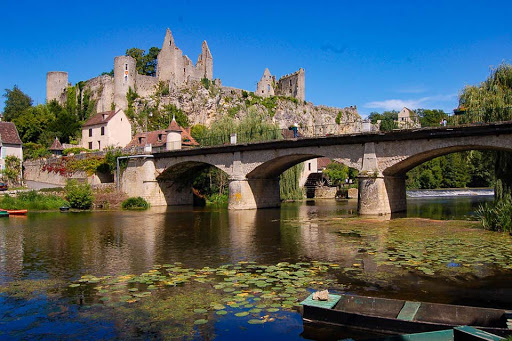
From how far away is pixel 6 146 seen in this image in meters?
56.2

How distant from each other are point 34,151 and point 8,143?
5.11 m

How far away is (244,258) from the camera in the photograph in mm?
15523

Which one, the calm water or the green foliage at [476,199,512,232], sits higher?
the green foliage at [476,199,512,232]

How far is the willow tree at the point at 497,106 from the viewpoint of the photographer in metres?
26.7

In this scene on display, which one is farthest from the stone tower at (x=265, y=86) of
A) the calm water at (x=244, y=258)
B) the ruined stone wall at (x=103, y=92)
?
the calm water at (x=244, y=258)

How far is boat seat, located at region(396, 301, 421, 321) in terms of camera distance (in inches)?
298

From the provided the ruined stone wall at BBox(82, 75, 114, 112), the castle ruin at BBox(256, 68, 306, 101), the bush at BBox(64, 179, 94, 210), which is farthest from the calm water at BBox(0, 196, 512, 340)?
the castle ruin at BBox(256, 68, 306, 101)

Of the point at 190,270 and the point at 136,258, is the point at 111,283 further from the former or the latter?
the point at 136,258

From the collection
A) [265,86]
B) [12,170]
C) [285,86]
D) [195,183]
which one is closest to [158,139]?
[195,183]

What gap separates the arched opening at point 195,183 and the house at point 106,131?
15.7m

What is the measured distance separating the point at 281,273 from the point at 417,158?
66.3 ft

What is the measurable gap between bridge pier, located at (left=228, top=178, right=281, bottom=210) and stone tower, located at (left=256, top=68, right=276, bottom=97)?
195ft

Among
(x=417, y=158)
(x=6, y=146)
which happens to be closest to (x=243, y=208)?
(x=417, y=158)

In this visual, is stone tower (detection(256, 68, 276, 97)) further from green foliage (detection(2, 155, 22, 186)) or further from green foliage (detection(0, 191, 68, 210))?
green foliage (detection(0, 191, 68, 210))
